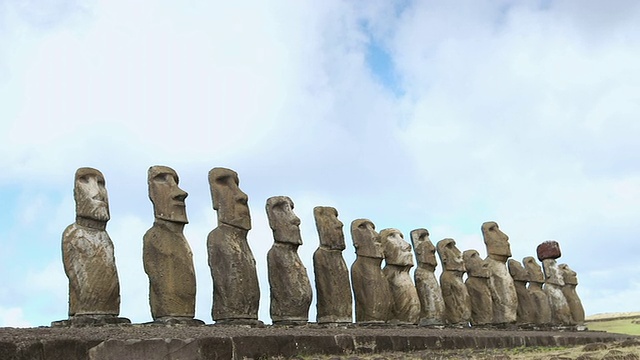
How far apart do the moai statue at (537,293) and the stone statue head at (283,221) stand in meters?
9.25

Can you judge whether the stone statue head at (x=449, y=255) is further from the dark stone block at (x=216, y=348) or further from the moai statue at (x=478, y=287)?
the dark stone block at (x=216, y=348)

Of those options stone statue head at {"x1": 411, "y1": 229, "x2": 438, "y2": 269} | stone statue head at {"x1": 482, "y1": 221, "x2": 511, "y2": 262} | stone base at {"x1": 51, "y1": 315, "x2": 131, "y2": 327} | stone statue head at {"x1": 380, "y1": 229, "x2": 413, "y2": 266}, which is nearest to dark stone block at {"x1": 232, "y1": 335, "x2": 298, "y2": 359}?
stone base at {"x1": 51, "y1": 315, "x2": 131, "y2": 327}

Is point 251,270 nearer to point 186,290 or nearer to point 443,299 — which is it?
point 186,290

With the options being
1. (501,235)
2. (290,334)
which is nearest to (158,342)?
(290,334)

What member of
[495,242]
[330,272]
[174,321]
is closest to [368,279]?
[330,272]

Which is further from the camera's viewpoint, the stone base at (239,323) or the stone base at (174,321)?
the stone base at (239,323)

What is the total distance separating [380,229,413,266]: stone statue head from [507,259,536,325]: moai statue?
525cm

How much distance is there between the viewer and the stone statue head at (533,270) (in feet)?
66.3

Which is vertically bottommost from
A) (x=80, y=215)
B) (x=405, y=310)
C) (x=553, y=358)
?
(x=553, y=358)

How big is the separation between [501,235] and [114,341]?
13.5m

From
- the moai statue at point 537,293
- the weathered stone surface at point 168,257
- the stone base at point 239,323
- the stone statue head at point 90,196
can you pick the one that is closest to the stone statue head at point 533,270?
the moai statue at point 537,293

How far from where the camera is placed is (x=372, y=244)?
14.3 meters

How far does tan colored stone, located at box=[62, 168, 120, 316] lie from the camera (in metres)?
9.80

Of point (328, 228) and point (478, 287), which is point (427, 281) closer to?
point (478, 287)
